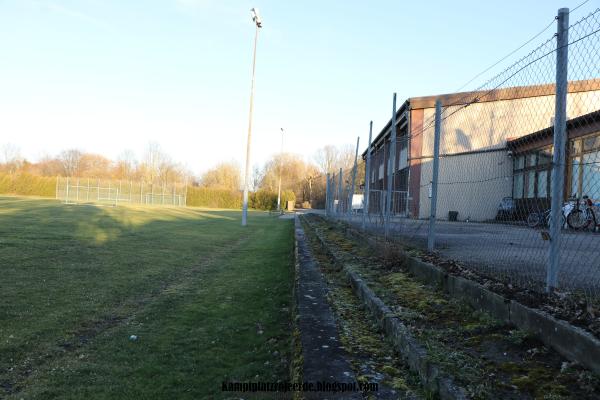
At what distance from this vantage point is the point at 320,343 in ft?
9.71

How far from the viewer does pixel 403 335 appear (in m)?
2.77

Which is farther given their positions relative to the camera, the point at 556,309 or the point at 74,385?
the point at 74,385

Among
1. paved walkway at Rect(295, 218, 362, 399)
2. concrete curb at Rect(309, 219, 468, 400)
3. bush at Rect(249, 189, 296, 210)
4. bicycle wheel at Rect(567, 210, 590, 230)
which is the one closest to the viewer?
concrete curb at Rect(309, 219, 468, 400)

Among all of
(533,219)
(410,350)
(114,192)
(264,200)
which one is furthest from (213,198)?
(410,350)

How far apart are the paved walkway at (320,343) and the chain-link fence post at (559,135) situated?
5.04 feet

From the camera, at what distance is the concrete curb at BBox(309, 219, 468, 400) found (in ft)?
6.66

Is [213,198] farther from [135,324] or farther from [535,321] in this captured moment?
[535,321]

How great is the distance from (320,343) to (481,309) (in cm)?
121

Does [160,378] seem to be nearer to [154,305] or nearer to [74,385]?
[74,385]

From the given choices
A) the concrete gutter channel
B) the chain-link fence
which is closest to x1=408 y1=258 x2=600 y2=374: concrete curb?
the concrete gutter channel

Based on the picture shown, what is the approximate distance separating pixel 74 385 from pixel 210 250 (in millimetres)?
8031

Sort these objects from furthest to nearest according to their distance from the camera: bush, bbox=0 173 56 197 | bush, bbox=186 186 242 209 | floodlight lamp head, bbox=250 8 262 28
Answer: bush, bbox=186 186 242 209 → bush, bbox=0 173 56 197 → floodlight lamp head, bbox=250 8 262 28

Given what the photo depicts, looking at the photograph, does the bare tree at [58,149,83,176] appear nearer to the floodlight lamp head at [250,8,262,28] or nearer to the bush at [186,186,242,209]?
the bush at [186,186,242,209]

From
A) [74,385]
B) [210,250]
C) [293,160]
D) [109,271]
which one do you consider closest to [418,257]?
[74,385]
